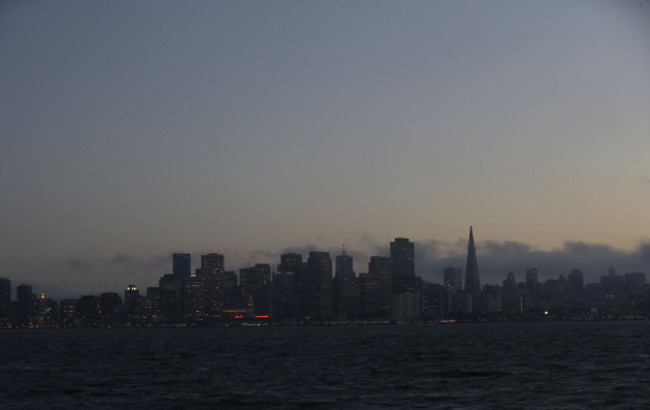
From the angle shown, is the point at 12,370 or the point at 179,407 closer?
the point at 179,407

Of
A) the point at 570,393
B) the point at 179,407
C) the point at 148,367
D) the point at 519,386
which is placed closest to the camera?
the point at 179,407

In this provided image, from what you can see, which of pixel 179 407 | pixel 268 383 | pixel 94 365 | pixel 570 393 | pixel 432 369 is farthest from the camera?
pixel 94 365

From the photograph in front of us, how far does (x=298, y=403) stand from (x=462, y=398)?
1383cm

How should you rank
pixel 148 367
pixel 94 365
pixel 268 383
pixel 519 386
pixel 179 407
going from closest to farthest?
pixel 179 407 < pixel 519 386 < pixel 268 383 < pixel 148 367 < pixel 94 365

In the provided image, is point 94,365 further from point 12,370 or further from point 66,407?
point 66,407

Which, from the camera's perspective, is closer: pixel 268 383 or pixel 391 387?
pixel 391 387

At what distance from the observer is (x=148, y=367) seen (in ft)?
Answer: 352

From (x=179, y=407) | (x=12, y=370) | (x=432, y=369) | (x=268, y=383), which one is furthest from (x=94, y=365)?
(x=179, y=407)

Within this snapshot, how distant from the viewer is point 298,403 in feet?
214

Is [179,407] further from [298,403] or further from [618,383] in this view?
[618,383]

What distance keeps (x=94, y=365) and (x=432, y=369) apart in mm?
51497

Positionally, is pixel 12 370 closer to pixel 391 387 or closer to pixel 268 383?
pixel 268 383

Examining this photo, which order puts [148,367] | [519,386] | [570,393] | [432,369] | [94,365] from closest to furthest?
[570,393] < [519,386] < [432,369] < [148,367] < [94,365]

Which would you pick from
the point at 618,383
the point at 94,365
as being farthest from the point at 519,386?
the point at 94,365
